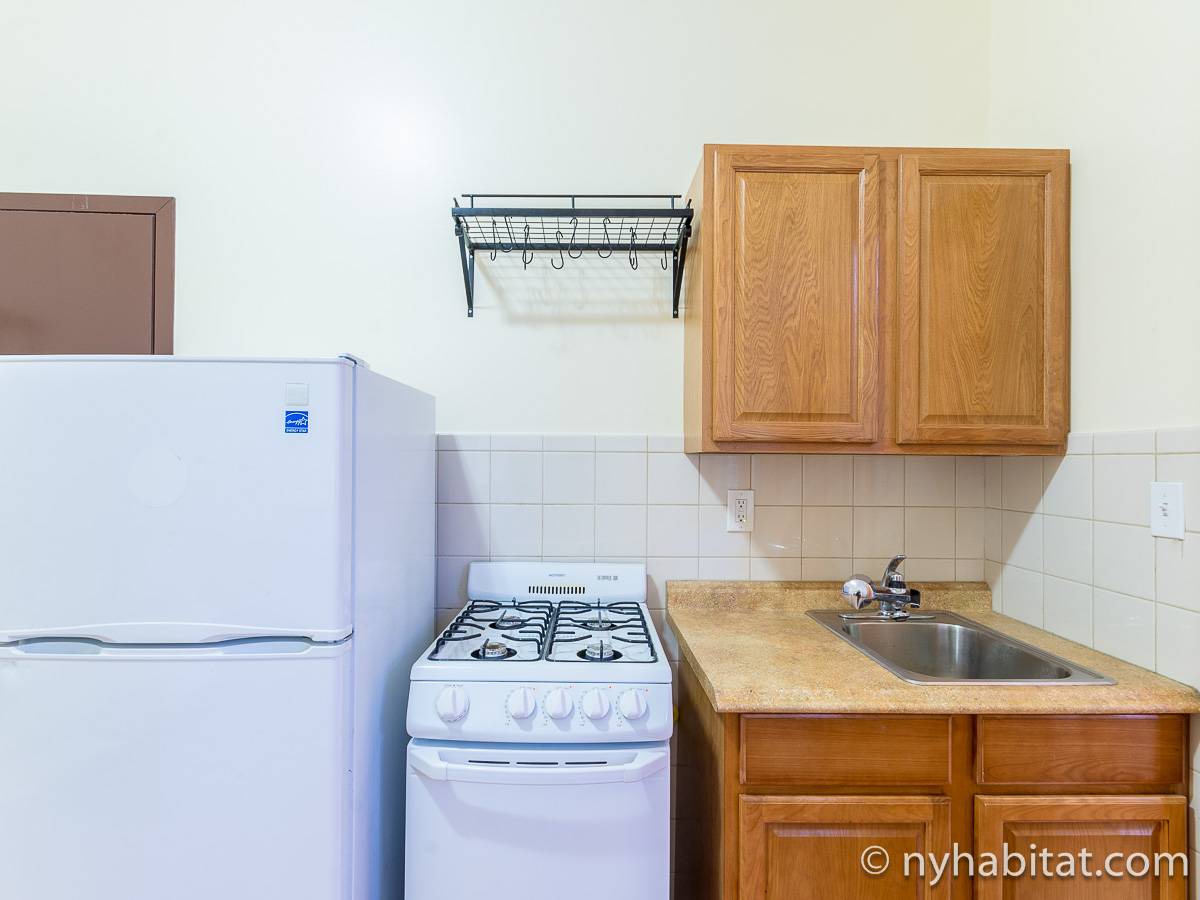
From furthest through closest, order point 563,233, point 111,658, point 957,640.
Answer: point 563,233, point 957,640, point 111,658

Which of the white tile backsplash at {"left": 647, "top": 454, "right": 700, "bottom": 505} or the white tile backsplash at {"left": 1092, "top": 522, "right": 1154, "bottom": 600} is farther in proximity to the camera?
the white tile backsplash at {"left": 647, "top": 454, "right": 700, "bottom": 505}

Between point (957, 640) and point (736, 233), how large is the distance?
122 centimetres

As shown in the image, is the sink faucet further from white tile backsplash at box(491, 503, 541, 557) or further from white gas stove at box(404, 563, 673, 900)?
white tile backsplash at box(491, 503, 541, 557)

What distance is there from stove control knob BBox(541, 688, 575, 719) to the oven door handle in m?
0.10

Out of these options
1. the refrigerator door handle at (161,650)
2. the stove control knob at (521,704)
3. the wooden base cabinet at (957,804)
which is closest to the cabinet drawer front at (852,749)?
the wooden base cabinet at (957,804)

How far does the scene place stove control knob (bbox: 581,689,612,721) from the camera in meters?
1.24

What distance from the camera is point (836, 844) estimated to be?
120 centimetres

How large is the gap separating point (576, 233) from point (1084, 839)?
1.84 m

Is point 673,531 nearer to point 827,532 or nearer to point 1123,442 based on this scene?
point 827,532

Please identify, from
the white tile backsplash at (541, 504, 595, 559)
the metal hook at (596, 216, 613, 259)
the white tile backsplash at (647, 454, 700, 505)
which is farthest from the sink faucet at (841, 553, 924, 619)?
the metal hook at (596, 216, 613, 259)

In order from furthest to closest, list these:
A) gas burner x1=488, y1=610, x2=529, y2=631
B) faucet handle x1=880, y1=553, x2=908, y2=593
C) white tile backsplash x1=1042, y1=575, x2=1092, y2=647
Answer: faucet handle x1=880, y1=553, x2=908, y2=593 → gas burner x1=488, y1=610, x2=529, y2=631 → white tile backsplash x1=1042, y1=575, x2=1092, y2=647

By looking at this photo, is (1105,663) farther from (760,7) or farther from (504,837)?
(760,7)

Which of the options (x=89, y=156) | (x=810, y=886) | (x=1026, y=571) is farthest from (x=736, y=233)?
(x=89, y=156)

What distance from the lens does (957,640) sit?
5.57 feet
